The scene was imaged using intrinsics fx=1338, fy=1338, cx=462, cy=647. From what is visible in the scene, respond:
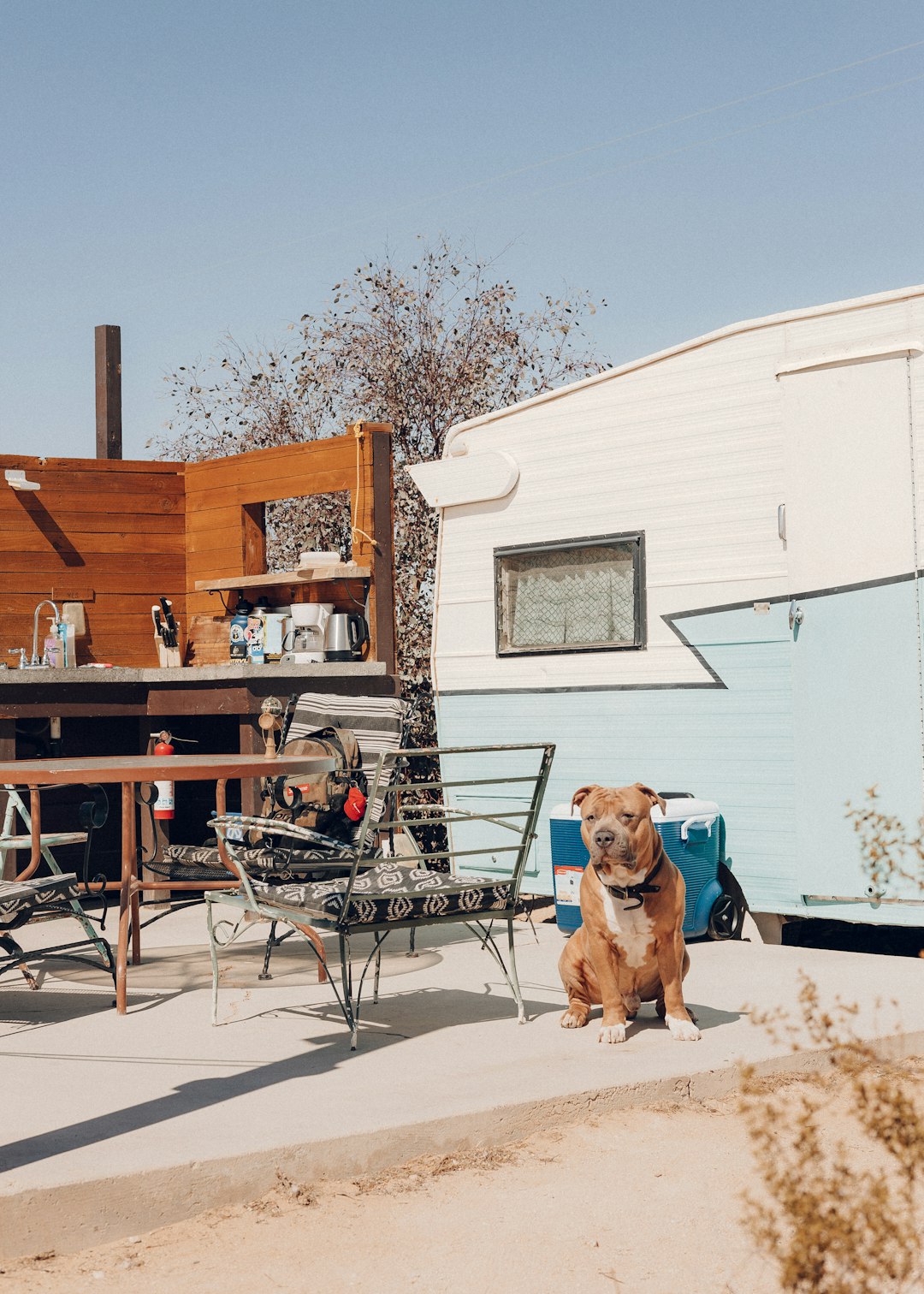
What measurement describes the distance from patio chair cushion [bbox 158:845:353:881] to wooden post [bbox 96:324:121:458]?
192 inches

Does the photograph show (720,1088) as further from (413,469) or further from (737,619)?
(413,469)

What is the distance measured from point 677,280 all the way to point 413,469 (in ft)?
22.6

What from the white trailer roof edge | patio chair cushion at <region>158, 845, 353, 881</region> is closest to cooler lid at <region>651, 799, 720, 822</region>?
patio chair cushion at <region>158, 845, 353, 881</region>

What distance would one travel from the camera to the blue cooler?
18.1ft

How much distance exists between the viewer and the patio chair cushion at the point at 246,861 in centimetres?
459

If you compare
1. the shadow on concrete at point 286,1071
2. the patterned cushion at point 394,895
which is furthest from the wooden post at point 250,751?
the patterned cushion at point 394,895

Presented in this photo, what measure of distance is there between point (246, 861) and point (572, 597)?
2.36 metres

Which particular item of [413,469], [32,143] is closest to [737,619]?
[413,469]

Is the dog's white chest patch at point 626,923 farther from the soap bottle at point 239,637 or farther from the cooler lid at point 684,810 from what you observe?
the soap bottle at point 239,637

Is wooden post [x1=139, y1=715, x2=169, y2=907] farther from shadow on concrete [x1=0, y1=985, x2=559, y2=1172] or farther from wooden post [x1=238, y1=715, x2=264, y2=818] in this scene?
shadow on concrete [x1=0, y1=985, x2=559, y2=1172]

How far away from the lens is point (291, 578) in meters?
7.58

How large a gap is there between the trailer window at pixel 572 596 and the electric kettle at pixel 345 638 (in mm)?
1055

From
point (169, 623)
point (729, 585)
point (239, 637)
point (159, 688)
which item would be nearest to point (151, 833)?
point (159, 688)

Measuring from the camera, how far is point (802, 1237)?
1.76m
